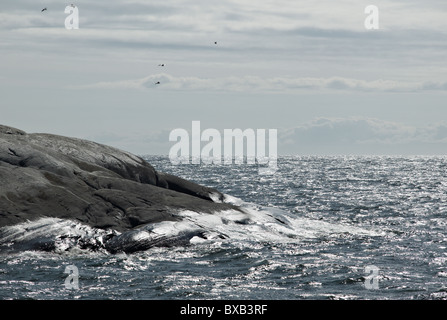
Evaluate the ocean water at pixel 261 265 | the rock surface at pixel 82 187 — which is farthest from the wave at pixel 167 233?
the rock surface at pixel 82 187

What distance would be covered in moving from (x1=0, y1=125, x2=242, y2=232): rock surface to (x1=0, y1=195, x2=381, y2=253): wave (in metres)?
0.62

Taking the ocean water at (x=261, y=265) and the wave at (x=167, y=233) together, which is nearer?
the ocean water at (x=261, y=265)

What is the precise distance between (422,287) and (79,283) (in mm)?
12024

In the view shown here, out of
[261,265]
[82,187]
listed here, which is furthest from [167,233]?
[82,187]

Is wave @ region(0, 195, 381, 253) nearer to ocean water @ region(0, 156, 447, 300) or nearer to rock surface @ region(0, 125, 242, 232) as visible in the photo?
ocean water @ region(0, 156, 447, 300)

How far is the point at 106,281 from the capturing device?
932 inches

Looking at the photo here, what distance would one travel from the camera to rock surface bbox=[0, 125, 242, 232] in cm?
3006

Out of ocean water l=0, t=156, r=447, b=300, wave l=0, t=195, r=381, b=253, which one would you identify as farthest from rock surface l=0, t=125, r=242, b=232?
ocean water l=0, t=156, r=447, b=300

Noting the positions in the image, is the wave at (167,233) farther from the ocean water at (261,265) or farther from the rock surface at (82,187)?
the rock surface at (82,187)

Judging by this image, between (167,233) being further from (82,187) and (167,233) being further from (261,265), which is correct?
(82,187)

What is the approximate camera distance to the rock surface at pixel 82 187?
30.1 metres

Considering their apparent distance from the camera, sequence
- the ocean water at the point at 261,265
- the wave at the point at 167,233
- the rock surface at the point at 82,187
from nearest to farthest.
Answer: the ocean water at the point at 261,265 < the wave at the point at 167,233 < the rock surface at the point at 82,187

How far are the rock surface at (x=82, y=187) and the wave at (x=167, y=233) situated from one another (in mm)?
622
